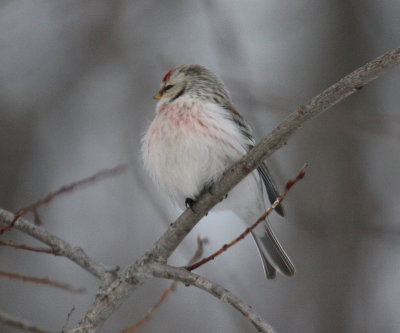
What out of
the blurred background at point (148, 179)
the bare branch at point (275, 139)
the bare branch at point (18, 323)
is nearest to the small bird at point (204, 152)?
the bare branch at point (275, 139)

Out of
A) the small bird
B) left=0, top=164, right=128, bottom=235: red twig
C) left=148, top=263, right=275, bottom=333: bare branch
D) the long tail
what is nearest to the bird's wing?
the small bird

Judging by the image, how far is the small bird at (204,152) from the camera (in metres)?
3.39

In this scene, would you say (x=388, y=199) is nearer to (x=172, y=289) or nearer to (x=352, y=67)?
(x=352, y=67)

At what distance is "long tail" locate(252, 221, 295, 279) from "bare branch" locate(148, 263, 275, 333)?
3.82ft

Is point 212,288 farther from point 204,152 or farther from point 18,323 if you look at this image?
point 204,152

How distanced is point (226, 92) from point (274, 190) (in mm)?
912

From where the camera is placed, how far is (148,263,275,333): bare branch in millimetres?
2174

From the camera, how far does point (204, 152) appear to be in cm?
336

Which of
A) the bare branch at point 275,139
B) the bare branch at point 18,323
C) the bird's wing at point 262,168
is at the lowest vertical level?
the bare branch at point 18,323

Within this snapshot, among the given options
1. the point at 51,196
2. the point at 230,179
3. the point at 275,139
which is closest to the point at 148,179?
the point at 51,196

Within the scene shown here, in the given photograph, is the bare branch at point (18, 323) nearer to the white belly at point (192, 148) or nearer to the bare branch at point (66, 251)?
the bare branch at point (66, 251)

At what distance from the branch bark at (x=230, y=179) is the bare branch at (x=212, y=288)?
8 cm

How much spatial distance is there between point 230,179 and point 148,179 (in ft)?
8.64

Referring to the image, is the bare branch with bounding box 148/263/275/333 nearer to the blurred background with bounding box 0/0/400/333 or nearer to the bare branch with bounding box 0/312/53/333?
the bare branch with bounding box 0/312/53/333
